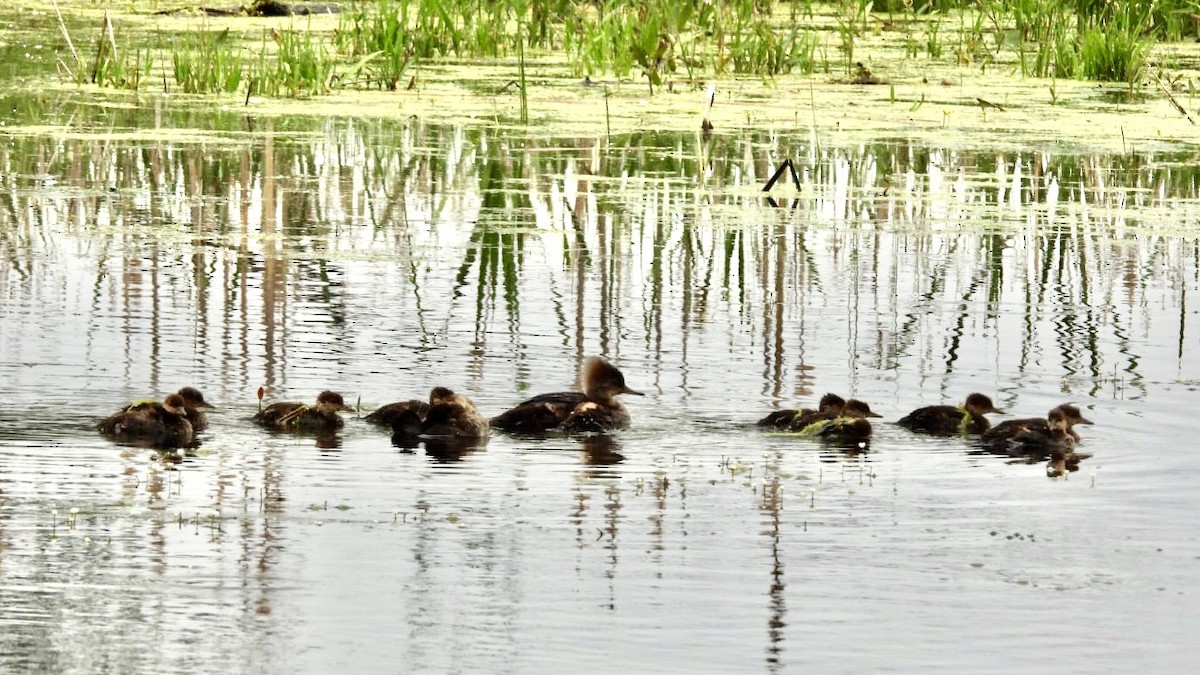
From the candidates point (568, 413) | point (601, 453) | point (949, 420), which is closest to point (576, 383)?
point (568, 413)

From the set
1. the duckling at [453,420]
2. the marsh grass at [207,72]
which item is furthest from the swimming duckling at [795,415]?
the marsh grass at [207,72]

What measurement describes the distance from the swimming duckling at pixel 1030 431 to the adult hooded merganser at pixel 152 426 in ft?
7.85

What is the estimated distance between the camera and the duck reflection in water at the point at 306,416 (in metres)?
6.76

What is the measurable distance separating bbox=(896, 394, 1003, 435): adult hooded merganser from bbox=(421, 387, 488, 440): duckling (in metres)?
1.34

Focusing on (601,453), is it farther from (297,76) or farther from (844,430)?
(297,76)

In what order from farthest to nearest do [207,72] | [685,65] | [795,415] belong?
[685,65] < [207,72] < [795,415]

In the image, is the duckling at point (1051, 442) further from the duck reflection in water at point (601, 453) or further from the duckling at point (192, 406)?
the duckling at point (192, 406)

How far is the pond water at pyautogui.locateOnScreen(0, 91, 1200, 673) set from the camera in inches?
194

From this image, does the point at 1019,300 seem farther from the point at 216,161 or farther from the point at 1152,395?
the point at 216,161

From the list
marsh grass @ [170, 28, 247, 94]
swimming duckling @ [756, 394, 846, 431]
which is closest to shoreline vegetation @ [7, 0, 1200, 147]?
marsh grass @ [170, 28, 247, 94]

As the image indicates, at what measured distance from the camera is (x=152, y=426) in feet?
21.7

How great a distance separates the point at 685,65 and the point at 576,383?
29.9ft

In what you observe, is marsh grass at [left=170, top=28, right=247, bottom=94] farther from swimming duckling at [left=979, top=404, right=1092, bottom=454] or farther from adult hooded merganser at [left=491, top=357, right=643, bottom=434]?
swimming duckling at [left=979, top=404, right=1092, bottom=454]

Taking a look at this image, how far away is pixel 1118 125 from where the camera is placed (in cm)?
1405
